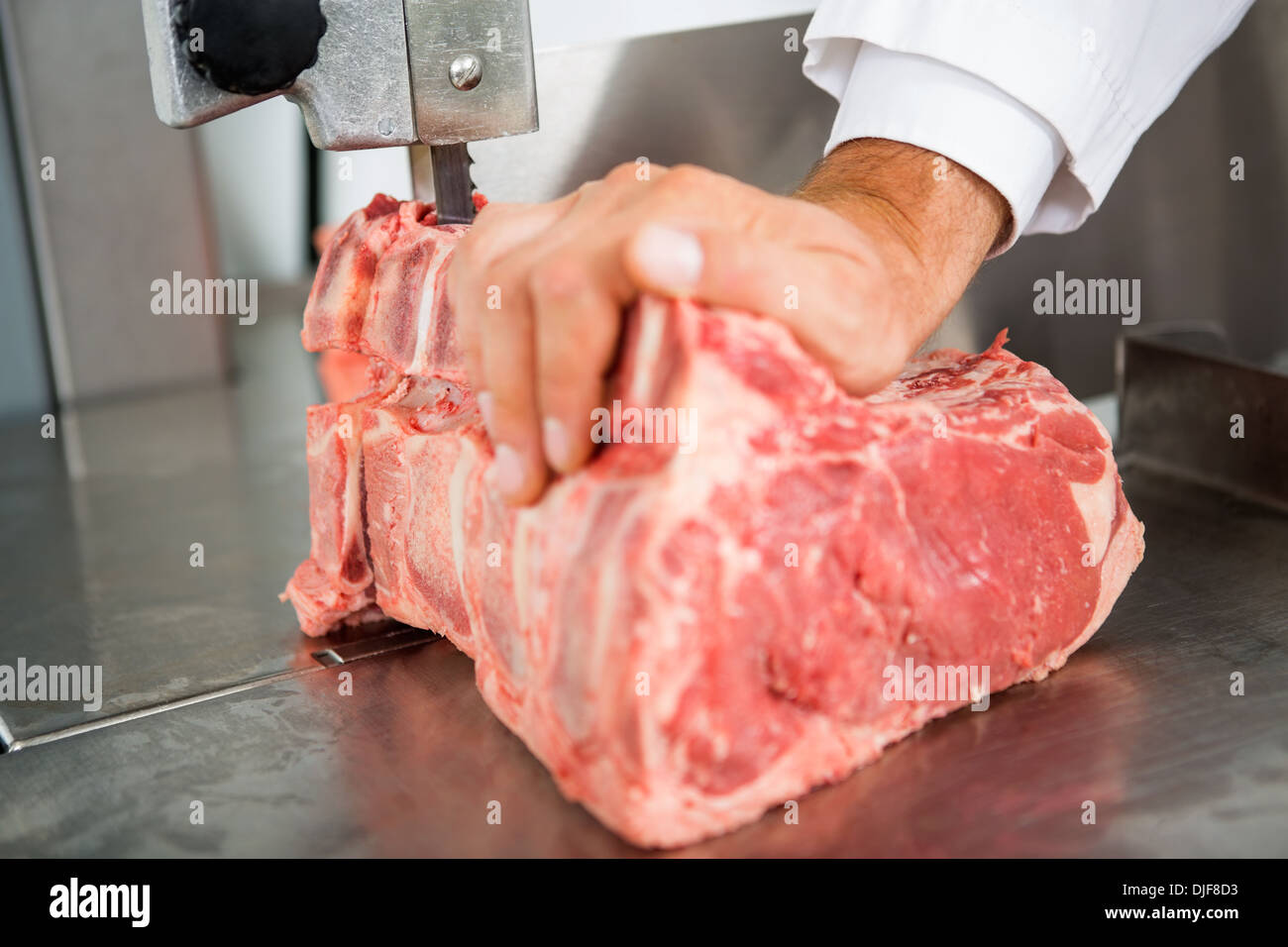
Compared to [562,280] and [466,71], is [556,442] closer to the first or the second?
[562,280]

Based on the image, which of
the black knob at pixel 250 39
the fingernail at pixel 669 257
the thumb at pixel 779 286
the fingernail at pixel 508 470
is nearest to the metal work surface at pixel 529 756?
the fingernail at pixel 508 470

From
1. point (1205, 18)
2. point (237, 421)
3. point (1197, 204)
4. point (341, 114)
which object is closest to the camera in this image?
point (341, 114)

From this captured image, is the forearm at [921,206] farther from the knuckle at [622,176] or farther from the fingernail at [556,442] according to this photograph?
the fingernail at [556,442]

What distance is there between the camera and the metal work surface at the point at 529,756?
1.15 metres

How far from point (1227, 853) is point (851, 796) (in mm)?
335

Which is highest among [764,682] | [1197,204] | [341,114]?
[341,114]

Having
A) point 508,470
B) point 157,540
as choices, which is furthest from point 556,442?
A: point 157,540

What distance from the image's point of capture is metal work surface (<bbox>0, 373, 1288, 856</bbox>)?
3.77 feet

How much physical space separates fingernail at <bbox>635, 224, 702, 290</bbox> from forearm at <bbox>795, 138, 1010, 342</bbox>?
33 cm

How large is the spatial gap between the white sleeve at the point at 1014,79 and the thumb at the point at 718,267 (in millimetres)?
540

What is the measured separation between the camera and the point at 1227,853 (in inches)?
42.9
